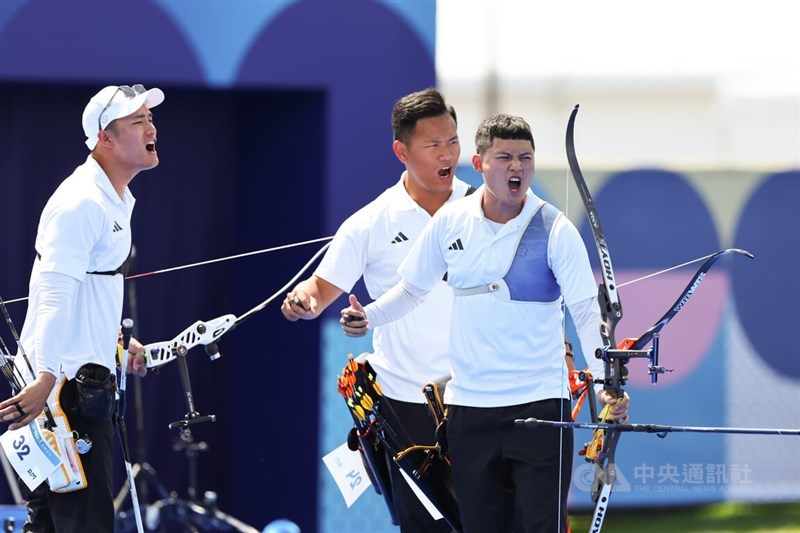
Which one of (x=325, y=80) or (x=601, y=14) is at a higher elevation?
(x=601, y=14)

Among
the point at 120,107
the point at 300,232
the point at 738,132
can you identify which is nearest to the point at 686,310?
the point at 738,132

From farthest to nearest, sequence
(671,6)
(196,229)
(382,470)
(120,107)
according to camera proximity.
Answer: (671,6), (196,229), (382,470), (120,107)

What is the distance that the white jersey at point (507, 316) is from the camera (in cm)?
363

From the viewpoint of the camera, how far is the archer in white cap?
12.3ft

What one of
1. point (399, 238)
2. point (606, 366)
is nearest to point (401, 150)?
point (399, 238)

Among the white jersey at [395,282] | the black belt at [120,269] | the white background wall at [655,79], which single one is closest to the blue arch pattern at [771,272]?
the white background wall at [655,79]

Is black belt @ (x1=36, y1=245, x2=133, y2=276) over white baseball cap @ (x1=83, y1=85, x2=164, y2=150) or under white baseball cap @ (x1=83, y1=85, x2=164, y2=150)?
under

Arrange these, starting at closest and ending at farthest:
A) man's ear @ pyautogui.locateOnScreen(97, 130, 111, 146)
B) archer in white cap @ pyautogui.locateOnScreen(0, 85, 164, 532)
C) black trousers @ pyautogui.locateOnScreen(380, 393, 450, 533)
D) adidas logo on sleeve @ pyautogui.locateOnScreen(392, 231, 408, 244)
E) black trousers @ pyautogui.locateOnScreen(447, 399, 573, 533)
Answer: black trousers @ pyautogui.locateOnScreen(447, 399, 573, 533)
archer in white cap @ pyautogui.locateOnScreen(0, 85, 164, 532)
man's ear @ pyautogui.locateOnScreen(97, 130, 111, 146)
black trousers @ pyautogui.locateOnScreen(380, 393, 450, 533)
adidas logo on sleeve @ pyautogui.locateOnScreen(392, 231, 408, 244)

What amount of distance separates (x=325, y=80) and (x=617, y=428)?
99.7 inches

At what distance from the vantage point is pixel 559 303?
374cm

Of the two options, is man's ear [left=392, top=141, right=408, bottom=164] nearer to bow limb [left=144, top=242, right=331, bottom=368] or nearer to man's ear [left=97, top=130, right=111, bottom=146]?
bow limb [left=144, top=242, right=331, bottom=368]

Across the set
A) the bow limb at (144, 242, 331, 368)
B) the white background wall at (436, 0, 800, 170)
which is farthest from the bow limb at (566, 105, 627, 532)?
the white background wall at (436, 0, 800, 170)

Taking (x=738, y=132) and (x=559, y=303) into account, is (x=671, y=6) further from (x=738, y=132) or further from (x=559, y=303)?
(x=559, y=303)

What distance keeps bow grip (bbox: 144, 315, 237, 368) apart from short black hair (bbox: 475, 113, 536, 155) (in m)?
1.21
